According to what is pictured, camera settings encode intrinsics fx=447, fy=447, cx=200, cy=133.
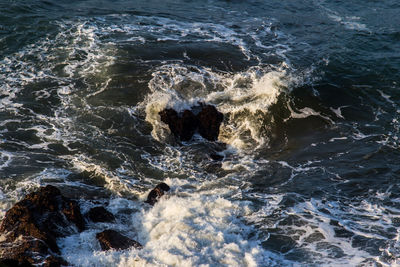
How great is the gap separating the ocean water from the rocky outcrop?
0.26 m

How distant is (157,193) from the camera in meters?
10.6

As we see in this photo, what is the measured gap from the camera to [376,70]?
16.7 metres

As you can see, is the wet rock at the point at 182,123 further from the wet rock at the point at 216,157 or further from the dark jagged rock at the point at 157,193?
the dark jagged rock at the point at 157,193

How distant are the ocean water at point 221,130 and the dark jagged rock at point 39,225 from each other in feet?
1.18

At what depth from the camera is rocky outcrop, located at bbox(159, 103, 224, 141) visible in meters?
13.3

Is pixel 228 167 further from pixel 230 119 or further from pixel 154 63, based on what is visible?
pixel 154 63

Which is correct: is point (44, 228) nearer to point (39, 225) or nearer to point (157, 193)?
point (39, 225)

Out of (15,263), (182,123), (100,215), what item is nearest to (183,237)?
(100,215)

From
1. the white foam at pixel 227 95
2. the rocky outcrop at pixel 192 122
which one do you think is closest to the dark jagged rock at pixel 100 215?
the white foam at pixel 227 95

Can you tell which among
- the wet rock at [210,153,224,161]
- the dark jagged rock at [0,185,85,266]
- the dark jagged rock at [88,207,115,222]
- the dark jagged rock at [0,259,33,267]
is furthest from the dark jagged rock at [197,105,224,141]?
the dark jagged rock at [0,259,33,267]

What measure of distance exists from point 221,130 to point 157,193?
12.5 feet

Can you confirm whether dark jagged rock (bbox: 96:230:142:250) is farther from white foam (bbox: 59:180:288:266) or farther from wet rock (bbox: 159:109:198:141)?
wet rock (bbox: 159:109:198:141)

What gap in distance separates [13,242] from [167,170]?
14.3 feet

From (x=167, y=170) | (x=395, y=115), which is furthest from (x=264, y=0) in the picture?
(x=167, y=170)
